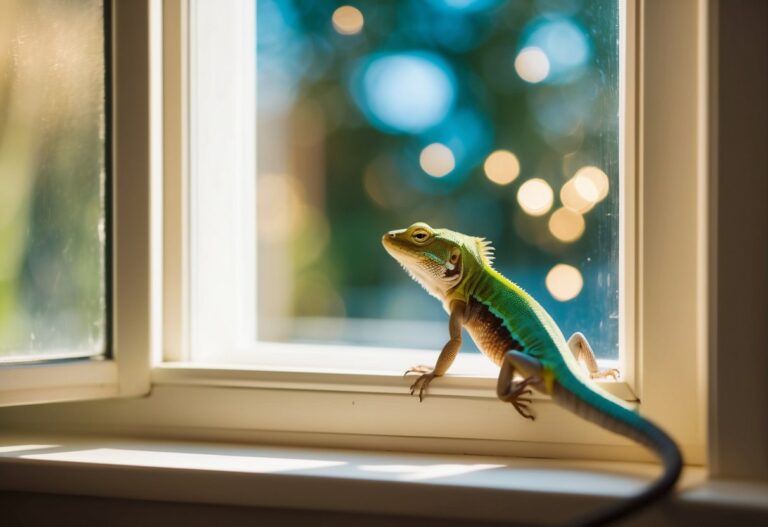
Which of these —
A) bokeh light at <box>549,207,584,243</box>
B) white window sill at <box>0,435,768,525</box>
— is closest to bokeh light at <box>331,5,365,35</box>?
bokeh light at <box>549,207,584,243</box>

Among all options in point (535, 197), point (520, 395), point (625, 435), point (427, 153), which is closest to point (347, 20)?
point (427, 153)

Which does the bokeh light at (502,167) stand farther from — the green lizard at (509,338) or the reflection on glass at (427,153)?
the green lizard at (509,338)

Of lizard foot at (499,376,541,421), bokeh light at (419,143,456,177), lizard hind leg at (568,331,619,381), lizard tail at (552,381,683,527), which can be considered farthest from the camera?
bokeh light at (419,143,456,177)

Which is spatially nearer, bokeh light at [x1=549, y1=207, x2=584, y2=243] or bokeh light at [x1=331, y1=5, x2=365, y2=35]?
bokeh light at [x1=549, y1=207, x2=584, y2=243]

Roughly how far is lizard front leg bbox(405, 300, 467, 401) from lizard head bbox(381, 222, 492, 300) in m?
0.06

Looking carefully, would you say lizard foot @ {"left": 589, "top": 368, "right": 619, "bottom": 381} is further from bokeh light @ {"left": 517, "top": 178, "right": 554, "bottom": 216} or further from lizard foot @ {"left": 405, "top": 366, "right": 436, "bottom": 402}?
bokeh light @ {"left": 517, "top": 178, "right": 554, "bottom": 216}

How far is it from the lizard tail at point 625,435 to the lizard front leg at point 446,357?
20 centimetres

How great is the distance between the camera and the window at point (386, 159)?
3.80 feet

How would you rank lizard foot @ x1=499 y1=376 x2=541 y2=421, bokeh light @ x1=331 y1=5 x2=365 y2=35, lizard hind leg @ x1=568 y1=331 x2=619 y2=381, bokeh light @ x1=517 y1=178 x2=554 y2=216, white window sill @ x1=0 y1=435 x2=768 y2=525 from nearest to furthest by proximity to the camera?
1. white window sill @ x1=0 y1=435 x2=768 y2=525
2. lizard foot @ x1=499 y1=376 x2=541 y2=421
3. lizard hind leg @ x1=568 y1=331 x2=619 y2=381
4. bokeh light @ x1=517 y1=178 x2=554 y2=216
5. bokeh light @ x1=331 y1=5 x2=365 y2=35

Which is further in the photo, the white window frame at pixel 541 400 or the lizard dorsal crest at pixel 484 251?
the lizard dorsal crest at pixel 484 251

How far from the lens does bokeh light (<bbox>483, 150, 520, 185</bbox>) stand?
54.4 inches

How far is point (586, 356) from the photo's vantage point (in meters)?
1.04

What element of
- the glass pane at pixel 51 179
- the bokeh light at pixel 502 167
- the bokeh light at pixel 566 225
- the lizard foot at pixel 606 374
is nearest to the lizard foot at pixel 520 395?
the lizard foot at pixel 606 374

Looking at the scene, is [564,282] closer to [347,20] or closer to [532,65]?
[532,65]
